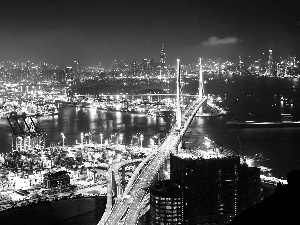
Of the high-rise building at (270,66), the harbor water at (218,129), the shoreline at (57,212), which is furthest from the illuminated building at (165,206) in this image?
the high-rise building at (270,66)

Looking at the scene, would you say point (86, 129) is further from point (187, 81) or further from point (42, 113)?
point (187, 81)

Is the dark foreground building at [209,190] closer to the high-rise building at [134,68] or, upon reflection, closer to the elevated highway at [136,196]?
the elevated highway at [136,196]

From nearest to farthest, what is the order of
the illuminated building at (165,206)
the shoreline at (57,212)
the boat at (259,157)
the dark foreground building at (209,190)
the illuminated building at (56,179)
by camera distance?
the illuminated building at (165,206), the dark foreground building at (209,190), the shoreline at (57,212), the illuminated building at (56,179), the boat at (259,157)

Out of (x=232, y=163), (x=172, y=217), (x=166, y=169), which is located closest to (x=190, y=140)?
(x=166, y=169)

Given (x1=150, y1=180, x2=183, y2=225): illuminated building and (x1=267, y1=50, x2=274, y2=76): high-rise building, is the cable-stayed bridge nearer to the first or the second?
(x1=150, y1=180, x2=183, y2=225): illuminated building

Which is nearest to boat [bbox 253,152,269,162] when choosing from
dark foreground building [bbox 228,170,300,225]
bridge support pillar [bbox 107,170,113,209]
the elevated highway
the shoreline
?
the elevated highway

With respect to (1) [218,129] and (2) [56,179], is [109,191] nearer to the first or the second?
(2) [56,179]
